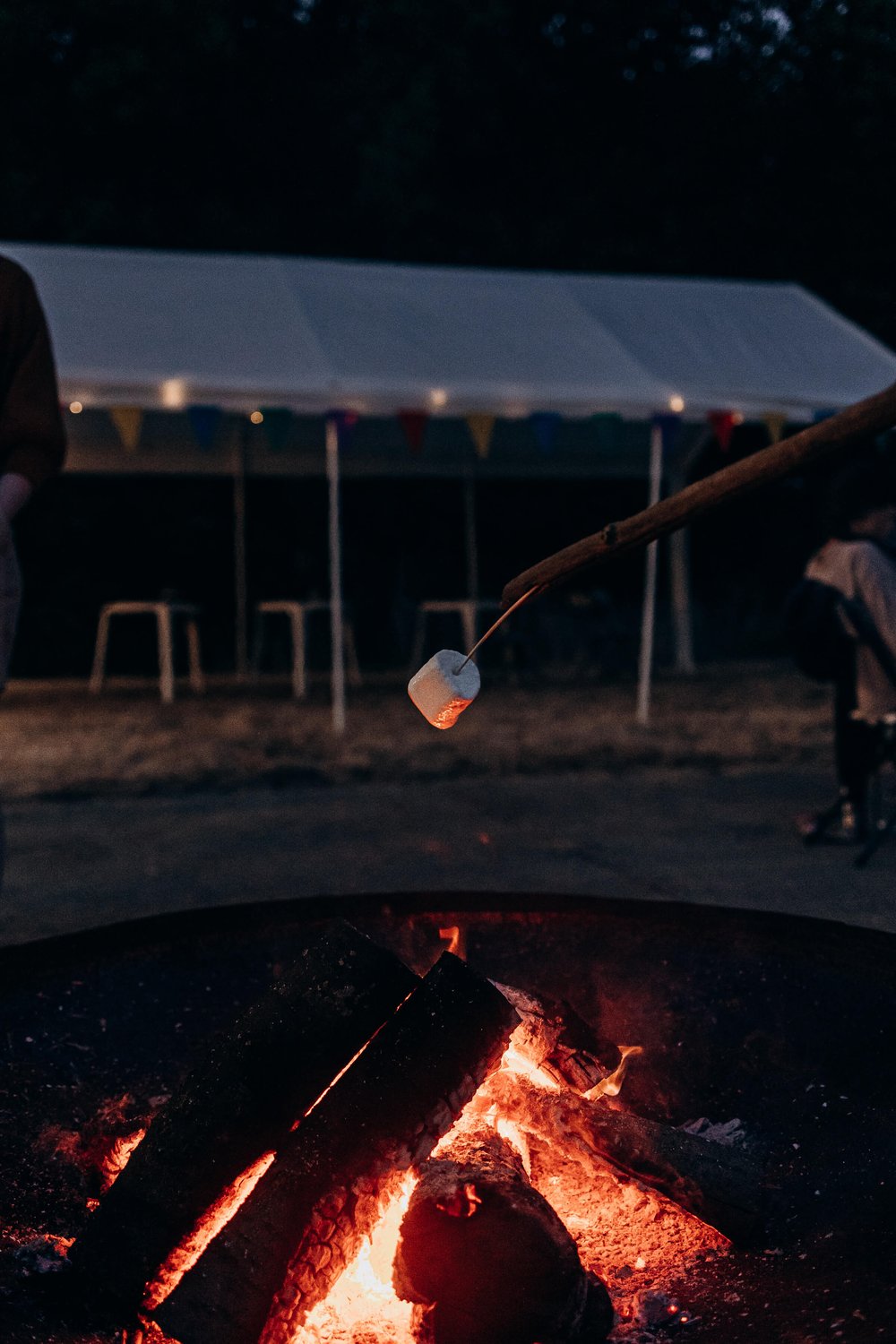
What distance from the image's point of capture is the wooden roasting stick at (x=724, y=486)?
43.0 inches

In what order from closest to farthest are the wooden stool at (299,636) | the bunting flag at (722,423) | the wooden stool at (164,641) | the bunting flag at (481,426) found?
the bunting flag at (481,426) < the bunting flag at (722,423) < the wooden stool at (164,641) < the wooden stool at (299,636)

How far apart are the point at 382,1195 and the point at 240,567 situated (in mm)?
10040

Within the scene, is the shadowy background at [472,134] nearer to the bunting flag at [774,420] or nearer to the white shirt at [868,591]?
the bunting flag at [774,420]

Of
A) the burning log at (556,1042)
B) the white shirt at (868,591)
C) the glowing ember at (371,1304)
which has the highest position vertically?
the white shirt at (868,591)

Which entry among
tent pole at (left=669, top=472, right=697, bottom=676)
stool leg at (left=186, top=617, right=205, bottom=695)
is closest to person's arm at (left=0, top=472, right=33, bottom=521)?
stool leg at (left=186, top=617, right=205, bottom=695)

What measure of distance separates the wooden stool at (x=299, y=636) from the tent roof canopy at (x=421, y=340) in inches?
98.8

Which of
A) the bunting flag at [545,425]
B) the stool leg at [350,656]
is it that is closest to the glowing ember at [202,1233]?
the bunting flag at [545,425]

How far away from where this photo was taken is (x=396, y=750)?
6.86m

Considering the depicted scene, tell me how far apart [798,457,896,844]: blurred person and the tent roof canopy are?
11.4 feet

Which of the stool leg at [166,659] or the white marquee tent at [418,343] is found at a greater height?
the white marquee tent at [418,343]

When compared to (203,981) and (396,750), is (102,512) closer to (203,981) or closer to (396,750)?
(396,750)

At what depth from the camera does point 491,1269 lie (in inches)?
55.5

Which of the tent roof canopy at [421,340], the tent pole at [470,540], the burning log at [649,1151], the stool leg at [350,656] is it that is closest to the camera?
the burning log at [649,1151]

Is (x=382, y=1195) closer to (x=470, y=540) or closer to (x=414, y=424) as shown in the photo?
(x=414, y=424)
